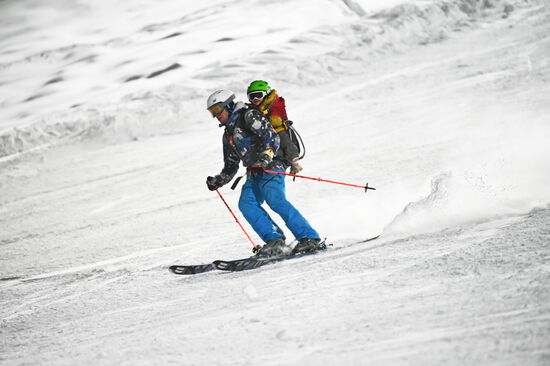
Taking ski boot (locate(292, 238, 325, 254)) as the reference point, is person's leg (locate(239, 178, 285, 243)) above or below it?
above

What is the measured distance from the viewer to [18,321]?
15.6 ft

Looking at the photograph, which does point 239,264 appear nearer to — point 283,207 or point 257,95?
point 283,207

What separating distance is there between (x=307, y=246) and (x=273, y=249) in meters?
0.37

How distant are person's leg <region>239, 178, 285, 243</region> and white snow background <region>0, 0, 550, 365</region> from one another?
→ 0.72 m

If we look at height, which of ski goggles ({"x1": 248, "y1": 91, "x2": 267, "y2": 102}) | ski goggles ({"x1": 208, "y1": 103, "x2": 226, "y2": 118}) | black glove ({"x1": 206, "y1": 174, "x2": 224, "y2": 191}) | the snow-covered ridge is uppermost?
ski goggles ({"x1": 248, "y1": 91, "x2": 267, "y2": 102})

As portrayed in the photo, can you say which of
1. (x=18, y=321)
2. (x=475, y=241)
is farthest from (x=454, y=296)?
(x=18, y=321)

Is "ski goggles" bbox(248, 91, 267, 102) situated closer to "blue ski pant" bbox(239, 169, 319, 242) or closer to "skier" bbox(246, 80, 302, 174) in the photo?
"skier" bbox(246, 80, 302, 174)

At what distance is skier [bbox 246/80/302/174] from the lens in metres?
5.41

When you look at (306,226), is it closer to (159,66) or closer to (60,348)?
(60,348)

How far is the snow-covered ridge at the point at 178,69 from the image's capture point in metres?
15.0

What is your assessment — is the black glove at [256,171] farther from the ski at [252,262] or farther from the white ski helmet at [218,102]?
the ski at [252,262]

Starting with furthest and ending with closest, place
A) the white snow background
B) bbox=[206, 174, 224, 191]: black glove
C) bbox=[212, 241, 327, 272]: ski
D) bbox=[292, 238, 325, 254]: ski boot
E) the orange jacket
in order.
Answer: bbox=[206, 174, 224, 191]: black glove → the orange jacket → bbox=[292, 238, 325, 254]: ski boot → bbox=[212, 241, 327, 272]: ski → the white snow background

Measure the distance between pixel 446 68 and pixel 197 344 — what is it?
1265 cm

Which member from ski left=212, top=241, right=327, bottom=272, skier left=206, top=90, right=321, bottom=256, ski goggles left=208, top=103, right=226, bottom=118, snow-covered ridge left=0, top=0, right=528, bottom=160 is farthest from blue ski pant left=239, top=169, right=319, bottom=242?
snow-covered ridge left=0, top=0, right=528, bottom=160
